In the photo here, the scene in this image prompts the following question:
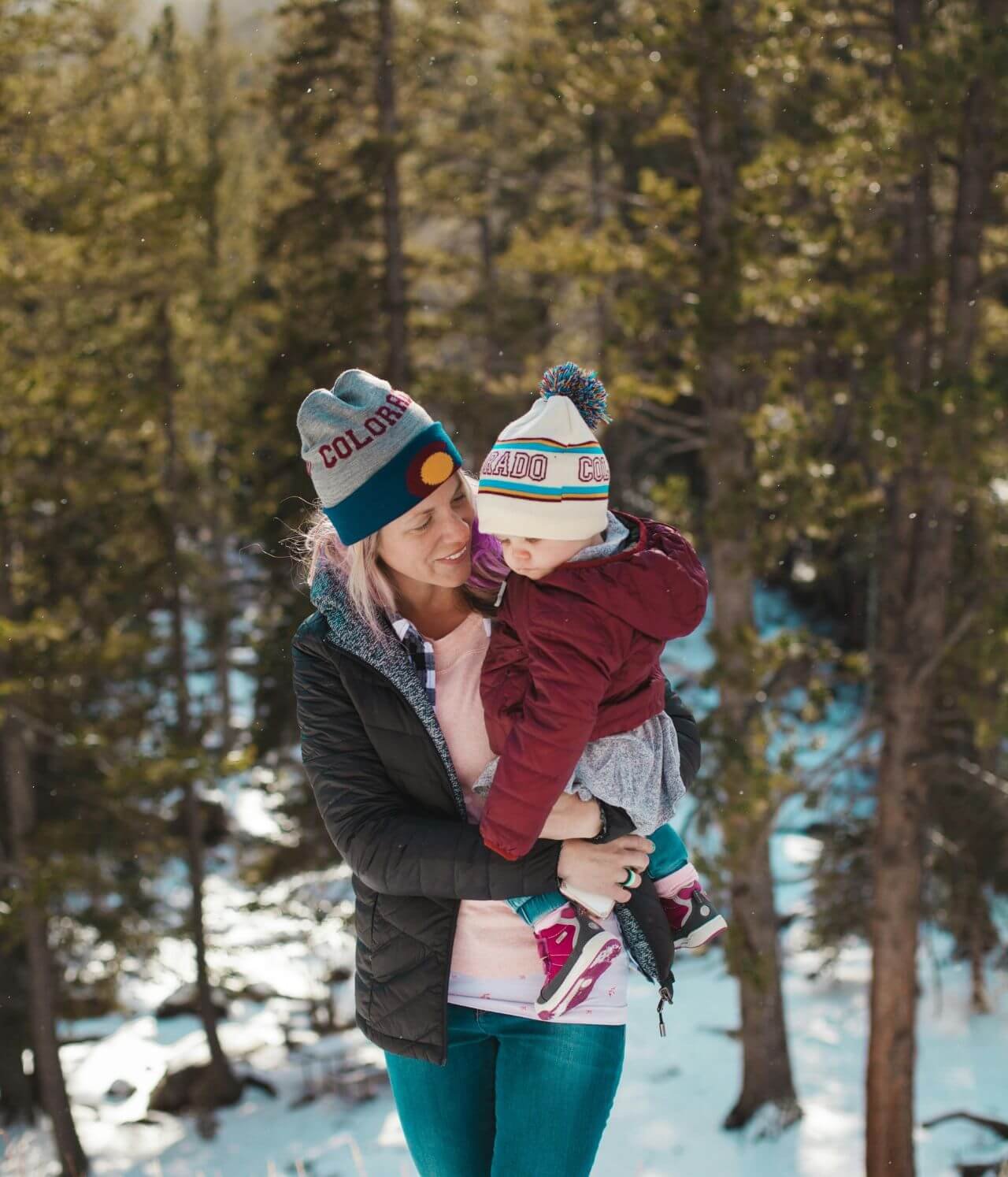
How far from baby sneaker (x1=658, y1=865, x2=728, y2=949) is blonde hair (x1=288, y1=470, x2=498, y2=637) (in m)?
0.72

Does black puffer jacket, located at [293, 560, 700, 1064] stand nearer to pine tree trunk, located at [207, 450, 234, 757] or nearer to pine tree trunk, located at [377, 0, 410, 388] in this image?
pine tree trunk, located at [377, 0, 410, 388]

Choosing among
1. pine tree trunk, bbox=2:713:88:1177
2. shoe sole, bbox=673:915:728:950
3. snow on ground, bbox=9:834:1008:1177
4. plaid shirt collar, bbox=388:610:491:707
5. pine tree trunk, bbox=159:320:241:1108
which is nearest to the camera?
plaid shirt collar, bbox=388:610:491:707

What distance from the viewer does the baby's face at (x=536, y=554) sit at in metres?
2.29

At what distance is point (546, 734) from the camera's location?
2.16 metres

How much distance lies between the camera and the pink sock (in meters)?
2.53

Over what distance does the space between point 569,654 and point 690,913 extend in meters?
0.71

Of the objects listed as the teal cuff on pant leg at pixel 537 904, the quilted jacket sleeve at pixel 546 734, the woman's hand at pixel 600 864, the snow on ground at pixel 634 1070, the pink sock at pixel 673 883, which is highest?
the quilted jacket sleeve at pixel 546 734

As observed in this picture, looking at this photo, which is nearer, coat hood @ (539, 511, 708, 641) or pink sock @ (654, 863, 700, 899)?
coat hood @ (539, 511, 708, 641)

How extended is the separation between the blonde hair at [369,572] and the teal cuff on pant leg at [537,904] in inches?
23.2

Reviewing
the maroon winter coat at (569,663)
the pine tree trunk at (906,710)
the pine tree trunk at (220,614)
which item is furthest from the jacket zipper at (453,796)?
the pine tree trunk at (220,614)

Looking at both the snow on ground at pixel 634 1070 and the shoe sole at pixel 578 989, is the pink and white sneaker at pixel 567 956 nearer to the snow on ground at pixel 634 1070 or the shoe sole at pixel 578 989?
the shoe sole at pixel 578 989

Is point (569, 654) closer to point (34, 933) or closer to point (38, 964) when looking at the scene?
point (34, 933)

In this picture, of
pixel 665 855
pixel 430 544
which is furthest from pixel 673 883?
pixel 430 544

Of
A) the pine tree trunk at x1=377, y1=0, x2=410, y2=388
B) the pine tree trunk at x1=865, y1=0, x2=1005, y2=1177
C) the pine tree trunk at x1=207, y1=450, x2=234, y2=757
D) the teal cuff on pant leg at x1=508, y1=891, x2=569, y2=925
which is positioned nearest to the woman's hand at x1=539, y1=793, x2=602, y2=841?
the teal cuff on pant leg at x1=508, y1=891, x2=569, y2=925
